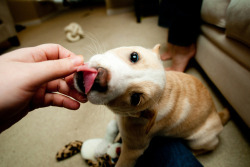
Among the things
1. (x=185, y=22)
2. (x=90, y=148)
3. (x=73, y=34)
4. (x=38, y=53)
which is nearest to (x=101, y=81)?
(x=38, y=53)

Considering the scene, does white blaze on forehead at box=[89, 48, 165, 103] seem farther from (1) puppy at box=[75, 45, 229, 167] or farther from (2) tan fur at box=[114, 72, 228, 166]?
(2) tan fur at box=[114, 72, 228, 166]

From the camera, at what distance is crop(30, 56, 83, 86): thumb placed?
2.04 ft

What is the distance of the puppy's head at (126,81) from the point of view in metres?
0.71

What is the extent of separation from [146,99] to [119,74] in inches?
8.1

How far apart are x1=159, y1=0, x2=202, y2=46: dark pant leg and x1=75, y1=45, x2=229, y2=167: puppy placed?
2.72ft

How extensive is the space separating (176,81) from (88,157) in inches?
33.0

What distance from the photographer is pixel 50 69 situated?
0.64 metres

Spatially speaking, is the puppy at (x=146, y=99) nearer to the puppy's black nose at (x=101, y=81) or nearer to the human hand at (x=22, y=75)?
the puppy's black nose at (x=101, y=81)

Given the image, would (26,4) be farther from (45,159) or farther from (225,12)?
(225,12)

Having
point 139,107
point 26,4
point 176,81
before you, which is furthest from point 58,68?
point 26,4


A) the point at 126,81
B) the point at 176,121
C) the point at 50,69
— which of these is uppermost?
the point at 50,69

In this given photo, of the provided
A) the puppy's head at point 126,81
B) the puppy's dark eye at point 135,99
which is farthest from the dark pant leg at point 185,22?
the puppy's dark eye at point 135,99

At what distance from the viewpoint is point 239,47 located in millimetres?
1180

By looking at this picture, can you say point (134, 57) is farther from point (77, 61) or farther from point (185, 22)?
point (185, 22)
